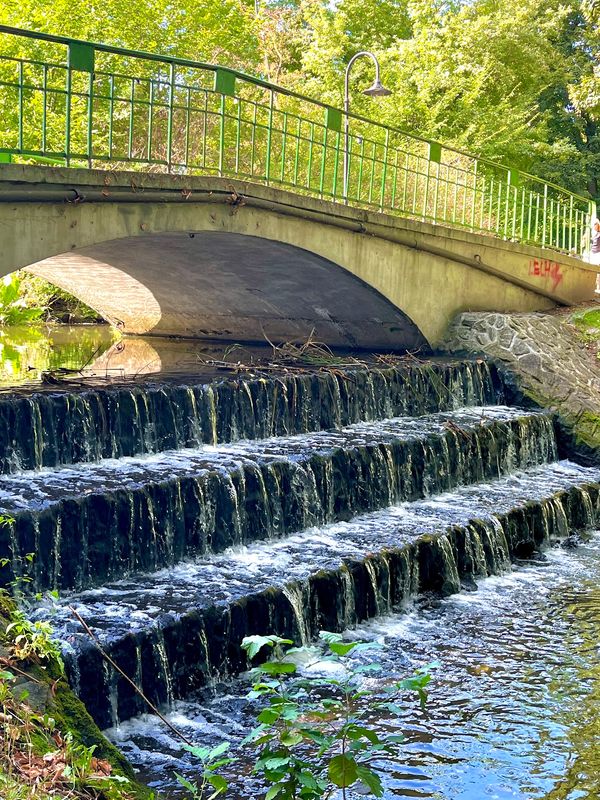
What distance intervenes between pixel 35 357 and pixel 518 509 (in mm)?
8207

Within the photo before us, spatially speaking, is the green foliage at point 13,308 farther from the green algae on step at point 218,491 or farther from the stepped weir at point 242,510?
the green algae on step at point 218,491

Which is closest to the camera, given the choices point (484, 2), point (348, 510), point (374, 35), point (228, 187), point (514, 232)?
point (348, 510)

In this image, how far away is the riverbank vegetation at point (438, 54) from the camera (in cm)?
2488

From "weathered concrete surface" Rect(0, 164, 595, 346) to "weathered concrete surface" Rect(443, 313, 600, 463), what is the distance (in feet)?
2.01

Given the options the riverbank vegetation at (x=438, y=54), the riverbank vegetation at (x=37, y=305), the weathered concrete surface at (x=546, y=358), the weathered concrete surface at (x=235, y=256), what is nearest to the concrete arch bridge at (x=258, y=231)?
the weathered concrete surface at (x=235, y=256)

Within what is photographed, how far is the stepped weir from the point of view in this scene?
6852 mm

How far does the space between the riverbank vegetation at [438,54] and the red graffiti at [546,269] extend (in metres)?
6.67

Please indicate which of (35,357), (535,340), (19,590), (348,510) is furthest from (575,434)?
(19,590)

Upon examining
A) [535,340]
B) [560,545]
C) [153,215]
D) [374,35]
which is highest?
[374,35]

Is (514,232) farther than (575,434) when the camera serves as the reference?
Yes

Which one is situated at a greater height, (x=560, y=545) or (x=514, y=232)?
(x=514, y=232)

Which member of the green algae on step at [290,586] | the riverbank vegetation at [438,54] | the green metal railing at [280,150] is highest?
the riverbank vegetation at [438,54]

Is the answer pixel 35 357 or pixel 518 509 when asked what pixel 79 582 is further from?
pixel 35 357

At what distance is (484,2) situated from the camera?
26906 mm
